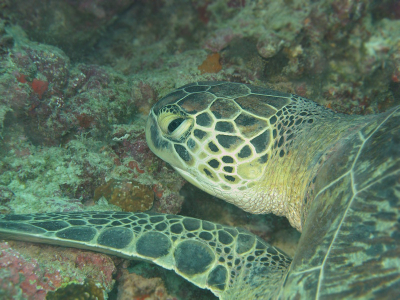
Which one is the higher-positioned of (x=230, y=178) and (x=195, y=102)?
(x=195, y=102)

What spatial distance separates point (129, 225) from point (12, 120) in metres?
1.54

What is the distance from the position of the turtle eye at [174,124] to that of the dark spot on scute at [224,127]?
0.20 m

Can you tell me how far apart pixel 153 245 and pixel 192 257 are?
0.25m

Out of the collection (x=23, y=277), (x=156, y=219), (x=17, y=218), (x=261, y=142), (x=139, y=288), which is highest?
(x=261, y=142)

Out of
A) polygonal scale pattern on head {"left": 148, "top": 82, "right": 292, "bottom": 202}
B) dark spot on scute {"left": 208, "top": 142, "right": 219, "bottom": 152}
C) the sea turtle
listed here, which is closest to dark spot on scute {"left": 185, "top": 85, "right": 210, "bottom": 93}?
the sea turtle

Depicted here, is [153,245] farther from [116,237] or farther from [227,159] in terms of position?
[227,159]

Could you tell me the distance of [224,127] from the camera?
5.89 ft

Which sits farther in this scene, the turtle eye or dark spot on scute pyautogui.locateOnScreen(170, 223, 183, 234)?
the turtle eye

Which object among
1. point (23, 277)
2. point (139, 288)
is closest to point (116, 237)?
point (23, 277)

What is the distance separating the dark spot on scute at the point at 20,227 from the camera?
50.1 inches

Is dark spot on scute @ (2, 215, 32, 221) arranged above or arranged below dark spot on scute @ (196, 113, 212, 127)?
below

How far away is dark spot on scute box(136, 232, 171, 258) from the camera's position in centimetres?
144

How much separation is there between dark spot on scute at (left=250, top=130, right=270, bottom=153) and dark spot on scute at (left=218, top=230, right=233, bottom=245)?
61cm

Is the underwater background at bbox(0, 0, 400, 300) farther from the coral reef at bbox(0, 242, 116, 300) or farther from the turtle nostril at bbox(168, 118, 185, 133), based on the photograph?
the turtle nostril at bbox(168, 118, 185, 133)
